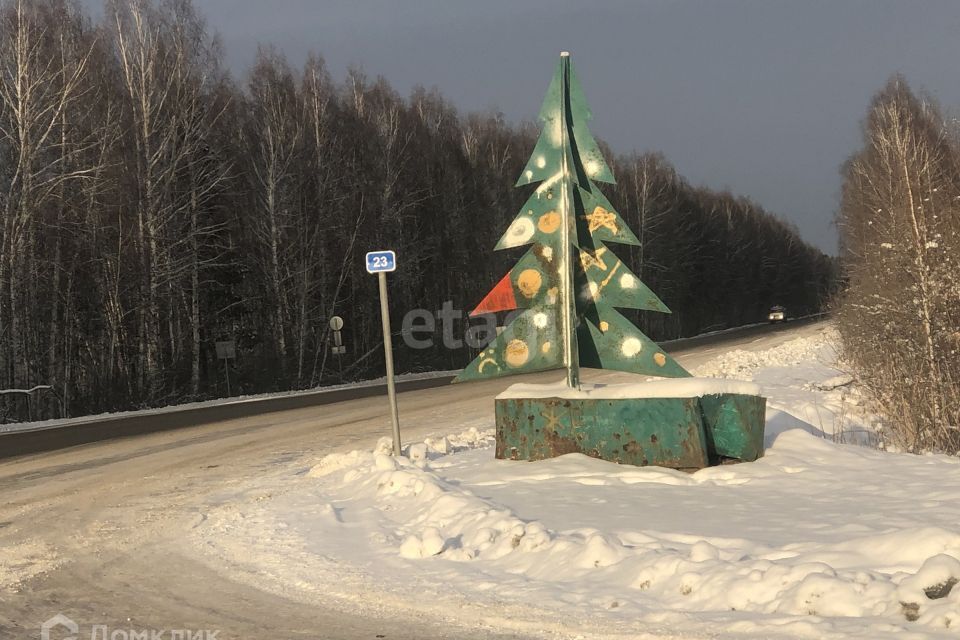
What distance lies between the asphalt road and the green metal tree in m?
3.60

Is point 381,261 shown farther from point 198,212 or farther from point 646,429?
point 198,212

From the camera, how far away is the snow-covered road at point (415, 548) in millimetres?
4844

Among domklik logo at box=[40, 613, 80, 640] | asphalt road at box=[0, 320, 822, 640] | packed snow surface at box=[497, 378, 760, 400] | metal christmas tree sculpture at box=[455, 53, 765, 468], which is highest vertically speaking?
metal christmas tree sculpture at box=[455, 53, 765, 468]

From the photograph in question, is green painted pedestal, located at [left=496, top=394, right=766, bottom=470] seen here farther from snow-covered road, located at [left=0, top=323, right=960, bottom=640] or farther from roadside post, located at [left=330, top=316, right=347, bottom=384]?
roadside post, located at [left=330, top=316, right=347, bottom=384]

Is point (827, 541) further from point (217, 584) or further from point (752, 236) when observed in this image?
point (752, 236)

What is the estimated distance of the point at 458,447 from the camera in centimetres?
1177

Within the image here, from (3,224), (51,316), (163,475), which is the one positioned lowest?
(163,475)

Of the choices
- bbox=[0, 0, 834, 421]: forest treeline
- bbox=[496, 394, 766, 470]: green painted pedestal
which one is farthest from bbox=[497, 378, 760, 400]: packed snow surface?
bbox=[0, 0, 834, 421]: forest treeline

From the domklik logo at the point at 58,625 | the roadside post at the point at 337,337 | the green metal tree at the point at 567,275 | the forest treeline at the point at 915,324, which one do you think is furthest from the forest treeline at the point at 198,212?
the domklik logo at the point at 58,625

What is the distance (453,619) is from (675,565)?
135 centimetres

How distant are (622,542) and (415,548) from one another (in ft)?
4.82

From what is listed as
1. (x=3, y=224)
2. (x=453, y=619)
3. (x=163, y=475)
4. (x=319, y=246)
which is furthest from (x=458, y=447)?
(x=319, y=246)

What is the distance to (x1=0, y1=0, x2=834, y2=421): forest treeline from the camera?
2456cm

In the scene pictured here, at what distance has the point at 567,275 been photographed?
33.3ft
